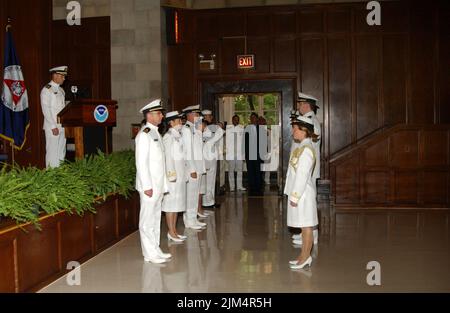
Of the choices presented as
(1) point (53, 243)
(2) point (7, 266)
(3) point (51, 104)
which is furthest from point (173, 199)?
(2) point (7, 266)

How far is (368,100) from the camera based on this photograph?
35.0ft

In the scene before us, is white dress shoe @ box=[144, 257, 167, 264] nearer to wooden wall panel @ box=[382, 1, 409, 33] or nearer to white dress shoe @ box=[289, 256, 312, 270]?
white dress shoe @ box=[289, 256, 312, 270]

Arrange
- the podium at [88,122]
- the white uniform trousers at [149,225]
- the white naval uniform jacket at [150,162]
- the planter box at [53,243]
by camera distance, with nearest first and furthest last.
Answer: the planter box at [53,243] < the white naval uniform jacket at [150,162] < the white uniform trousers at [149,225] < the podium at [88,122]

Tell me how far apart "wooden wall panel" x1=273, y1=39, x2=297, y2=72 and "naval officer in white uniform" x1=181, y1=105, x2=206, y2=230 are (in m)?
3.48

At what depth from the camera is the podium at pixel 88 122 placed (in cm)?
631

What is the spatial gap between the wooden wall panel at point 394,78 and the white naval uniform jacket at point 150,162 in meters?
6.41

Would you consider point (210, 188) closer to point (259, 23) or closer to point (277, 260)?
point (277, 260)

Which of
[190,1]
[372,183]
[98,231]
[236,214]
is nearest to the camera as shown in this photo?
[98,231]

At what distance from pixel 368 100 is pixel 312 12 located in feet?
7.26

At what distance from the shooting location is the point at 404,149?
30.5 feet

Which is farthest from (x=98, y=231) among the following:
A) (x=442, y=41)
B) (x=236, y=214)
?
(x=442, y=41)

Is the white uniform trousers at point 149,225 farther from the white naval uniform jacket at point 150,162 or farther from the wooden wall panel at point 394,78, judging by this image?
the wooden wall panel at point 394,78

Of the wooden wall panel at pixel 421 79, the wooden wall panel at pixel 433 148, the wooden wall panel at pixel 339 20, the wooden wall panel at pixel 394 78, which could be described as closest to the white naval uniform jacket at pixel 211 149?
the wooden wall panel at pixel 339 20

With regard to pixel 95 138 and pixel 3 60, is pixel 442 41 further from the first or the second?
pixel 3 60
